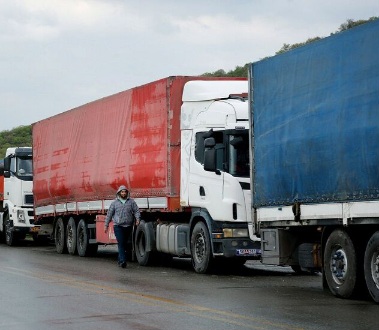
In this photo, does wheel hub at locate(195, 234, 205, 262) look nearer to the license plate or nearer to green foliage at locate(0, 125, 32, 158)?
the license plate

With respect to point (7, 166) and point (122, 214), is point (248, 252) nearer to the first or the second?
point (122, 214)

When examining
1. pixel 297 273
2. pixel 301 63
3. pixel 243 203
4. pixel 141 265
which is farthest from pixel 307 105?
pixel 141 265

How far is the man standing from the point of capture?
23.1 meters

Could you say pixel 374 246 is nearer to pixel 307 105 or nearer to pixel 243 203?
pixel 307 105

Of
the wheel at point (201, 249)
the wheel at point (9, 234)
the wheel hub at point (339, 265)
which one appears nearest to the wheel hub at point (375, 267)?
the wheel hub at point (339, 265)

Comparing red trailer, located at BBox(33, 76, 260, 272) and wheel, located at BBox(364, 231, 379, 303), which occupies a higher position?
red trailer, located at BBox(33, 76, 260, 272)

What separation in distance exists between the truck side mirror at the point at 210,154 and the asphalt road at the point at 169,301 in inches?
75.2

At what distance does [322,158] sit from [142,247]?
9054mm

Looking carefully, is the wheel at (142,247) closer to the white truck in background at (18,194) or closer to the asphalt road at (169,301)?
the asphalt road at (169,301)

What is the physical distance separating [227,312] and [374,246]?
213 cm

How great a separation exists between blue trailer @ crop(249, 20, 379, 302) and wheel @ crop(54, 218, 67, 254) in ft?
40.6

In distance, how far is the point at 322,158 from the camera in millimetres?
14969

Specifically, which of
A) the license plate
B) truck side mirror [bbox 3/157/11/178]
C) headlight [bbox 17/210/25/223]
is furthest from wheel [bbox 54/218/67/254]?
the license plate

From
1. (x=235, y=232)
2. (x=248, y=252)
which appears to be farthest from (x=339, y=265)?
(x=235, y=232)
